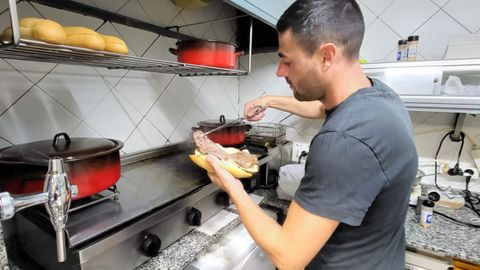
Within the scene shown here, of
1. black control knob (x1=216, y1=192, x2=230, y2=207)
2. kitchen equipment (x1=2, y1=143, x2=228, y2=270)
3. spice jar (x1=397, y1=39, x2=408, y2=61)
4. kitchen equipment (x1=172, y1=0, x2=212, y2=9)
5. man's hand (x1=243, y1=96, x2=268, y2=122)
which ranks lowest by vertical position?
black control knob (x1=216, y1=192, x2=230, y2=207)

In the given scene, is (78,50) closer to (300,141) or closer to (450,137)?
(300,141)

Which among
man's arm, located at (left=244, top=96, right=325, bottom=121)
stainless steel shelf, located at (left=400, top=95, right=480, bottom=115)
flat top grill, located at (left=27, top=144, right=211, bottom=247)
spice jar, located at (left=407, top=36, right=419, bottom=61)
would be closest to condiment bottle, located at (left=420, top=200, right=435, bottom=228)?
stainless steel shelf, located at (left=400, top=95, right=480, bottom=115)

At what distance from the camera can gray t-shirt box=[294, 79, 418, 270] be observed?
498mm

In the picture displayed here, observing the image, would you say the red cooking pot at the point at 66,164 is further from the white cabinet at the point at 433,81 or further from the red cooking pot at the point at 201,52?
the white cabinet at the point at 433,81

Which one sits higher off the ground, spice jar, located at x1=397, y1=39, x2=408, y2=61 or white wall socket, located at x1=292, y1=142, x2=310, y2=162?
spice jar, located at x1=397, y1=39, x2=408, y2=61

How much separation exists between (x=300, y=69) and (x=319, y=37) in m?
0.08

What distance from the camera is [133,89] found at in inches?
43.2

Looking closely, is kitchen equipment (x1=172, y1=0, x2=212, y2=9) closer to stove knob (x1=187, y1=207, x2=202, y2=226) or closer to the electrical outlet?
stove knob (x1=187, y1=207, x2=202, y2=226)

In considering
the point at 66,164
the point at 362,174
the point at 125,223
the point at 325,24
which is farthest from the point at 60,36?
the point at 362,174

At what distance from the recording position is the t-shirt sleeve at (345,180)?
49cm

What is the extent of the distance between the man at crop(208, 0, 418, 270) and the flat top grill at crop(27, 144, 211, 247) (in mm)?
231

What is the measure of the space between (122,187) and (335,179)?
0.66m

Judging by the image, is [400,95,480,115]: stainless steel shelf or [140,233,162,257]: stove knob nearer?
[140,233,162,257]: stove knob

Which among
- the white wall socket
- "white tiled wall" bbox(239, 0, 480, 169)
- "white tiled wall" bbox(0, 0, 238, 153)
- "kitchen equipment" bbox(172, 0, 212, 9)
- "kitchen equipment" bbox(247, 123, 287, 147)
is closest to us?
"white tiled wall" bbox(0, 0, 238, 153)
